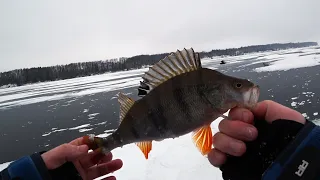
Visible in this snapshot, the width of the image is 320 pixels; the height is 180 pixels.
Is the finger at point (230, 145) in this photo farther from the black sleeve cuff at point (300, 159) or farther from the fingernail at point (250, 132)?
the black sleeve cuff at point (300, 159)

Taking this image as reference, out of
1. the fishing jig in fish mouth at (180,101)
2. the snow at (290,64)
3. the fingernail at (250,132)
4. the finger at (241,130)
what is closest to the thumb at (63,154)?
the fishing jig in fish mouth at (180,101)

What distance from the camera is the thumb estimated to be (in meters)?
1.90

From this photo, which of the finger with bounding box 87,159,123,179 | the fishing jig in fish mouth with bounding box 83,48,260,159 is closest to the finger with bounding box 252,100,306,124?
the fishing jig in fish mouth with bounding box 83,48,260,159

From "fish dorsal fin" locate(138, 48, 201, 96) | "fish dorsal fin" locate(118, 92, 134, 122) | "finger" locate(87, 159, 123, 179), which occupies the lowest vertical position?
"finger" locate(87, 159, 123, 179)

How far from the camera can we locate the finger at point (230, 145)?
1789 millimetres

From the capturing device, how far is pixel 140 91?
1.84m

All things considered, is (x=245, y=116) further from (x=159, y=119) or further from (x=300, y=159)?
(x=159, y=119)

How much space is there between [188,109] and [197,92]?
125mm

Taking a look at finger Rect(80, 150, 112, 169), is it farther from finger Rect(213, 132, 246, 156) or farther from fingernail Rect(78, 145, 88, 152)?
finger Rect(213, 132, 246, 156)

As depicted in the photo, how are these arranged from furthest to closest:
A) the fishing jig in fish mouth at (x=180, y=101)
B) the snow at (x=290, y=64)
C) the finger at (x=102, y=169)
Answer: the snow at (x=290, y=64), the finger at (x=102, y=169), the fishing jig in fish mouth at (x=180, y=101)

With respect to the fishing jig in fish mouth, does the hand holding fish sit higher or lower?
lower

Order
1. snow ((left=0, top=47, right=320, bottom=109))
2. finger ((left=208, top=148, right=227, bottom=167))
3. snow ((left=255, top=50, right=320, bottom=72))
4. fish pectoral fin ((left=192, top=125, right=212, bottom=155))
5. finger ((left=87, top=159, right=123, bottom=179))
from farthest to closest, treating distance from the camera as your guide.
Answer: snow ((left=255, top=50, right=320, bottom=72)) → snow ((left=0, top=47, right=320, bottom=109)) → finger ((left=87, top=159, right=123, bottom=179)) → finger ((left=208, top=148, right=227, bottom=167)) → fish pectoral fin ((left=192, top=125, right=212, bottom=155))

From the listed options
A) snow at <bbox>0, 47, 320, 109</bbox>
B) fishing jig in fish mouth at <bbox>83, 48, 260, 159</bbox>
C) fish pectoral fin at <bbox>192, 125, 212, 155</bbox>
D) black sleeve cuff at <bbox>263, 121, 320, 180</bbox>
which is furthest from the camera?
snow at <bbox>0, 47, 320, 109</bbox>

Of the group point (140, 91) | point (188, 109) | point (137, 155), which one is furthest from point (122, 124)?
point (137, 155)
